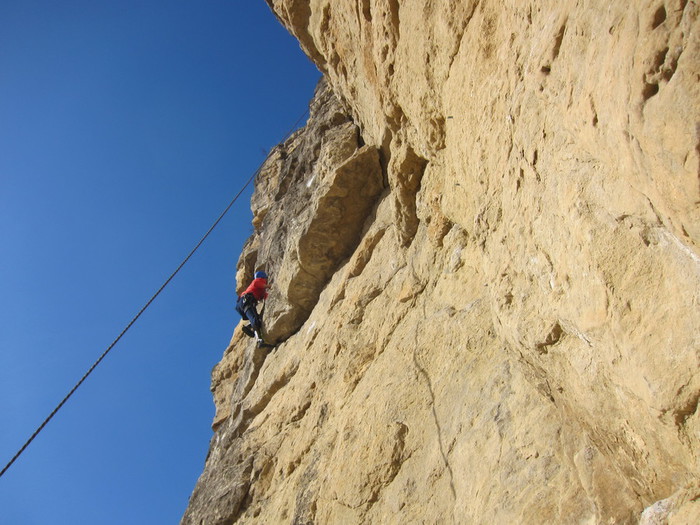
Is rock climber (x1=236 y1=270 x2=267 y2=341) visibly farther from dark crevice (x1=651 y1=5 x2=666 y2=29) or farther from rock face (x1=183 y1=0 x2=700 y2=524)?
dark crevice (x1=651 y1=5 x2=666 y2=29)

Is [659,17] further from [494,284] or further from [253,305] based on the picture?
[253,305]

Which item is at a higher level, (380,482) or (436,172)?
(436,172)

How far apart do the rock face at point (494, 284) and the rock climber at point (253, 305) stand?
4.13 ft

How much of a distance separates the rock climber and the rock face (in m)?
1.26

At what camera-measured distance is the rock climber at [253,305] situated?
9.95m

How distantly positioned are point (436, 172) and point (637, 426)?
146 inches

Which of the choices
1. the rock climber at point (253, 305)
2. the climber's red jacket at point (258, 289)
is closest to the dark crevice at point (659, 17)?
the rock climber at point (253, 305)

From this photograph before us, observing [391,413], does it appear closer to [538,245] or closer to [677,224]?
[538,245]

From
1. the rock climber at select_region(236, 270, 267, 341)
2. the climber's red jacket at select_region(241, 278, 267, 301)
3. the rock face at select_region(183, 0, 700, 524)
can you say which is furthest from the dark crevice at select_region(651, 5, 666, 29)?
the climber's red jacket at select_region(241, 278, 267, 301)

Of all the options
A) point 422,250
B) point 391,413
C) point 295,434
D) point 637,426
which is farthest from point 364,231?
point 637,426

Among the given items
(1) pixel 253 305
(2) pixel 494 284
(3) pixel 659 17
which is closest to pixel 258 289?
(1) pixel 253 305

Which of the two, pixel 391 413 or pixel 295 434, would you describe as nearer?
pixel 391 413

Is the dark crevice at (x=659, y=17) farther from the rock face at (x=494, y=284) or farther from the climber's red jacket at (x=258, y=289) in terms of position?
the climber's red jacket at (x=258, y=289)

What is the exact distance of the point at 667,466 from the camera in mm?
2689
